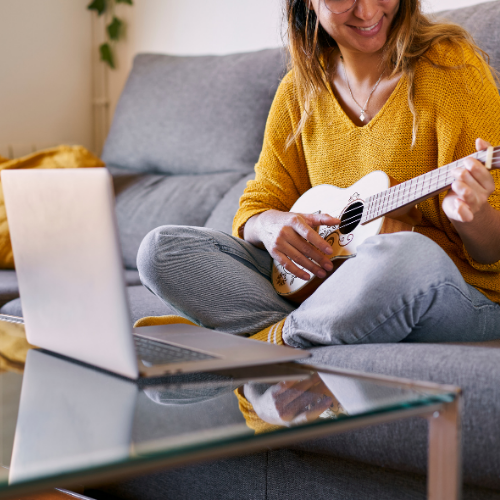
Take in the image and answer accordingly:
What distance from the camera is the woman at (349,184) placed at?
36.4 inches

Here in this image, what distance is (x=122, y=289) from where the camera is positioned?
2.07 ft

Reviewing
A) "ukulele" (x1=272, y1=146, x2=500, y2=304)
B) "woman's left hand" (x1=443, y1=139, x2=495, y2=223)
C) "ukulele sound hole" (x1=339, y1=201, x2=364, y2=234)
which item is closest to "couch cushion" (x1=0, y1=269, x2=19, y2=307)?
"ukulele" (x1=272, y1=146, x2=500, y2=304)

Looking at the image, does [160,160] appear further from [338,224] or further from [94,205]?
[94,205]


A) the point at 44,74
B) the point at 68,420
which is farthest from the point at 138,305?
the point at 44,74

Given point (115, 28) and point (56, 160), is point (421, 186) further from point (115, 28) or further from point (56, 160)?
point (115, 28)

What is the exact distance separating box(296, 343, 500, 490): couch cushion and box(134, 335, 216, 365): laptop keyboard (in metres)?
0.24

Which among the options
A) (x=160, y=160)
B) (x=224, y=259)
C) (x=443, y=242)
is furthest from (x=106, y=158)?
(x=443, y=242)

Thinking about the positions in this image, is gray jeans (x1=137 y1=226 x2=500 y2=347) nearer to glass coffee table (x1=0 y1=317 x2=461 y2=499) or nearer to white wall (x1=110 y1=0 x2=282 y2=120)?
glass coffee table (x1=0 y1=317 x2=461 y2=499)

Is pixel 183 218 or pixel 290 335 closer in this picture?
pixel 290 335

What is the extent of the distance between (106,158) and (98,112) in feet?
2.32

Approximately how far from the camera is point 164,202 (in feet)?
6.59

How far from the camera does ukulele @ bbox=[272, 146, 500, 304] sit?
1.04m

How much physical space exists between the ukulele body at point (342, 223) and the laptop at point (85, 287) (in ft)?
1.36

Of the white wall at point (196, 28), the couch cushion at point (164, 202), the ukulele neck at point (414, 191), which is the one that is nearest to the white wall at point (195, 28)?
the white wall at point (196, 28)
